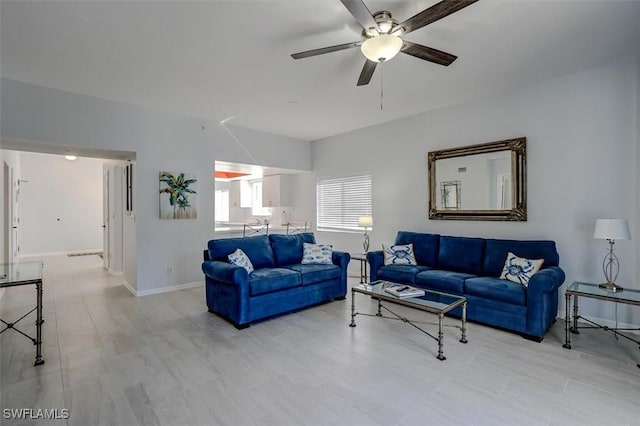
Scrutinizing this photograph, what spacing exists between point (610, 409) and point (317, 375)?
1.99 m

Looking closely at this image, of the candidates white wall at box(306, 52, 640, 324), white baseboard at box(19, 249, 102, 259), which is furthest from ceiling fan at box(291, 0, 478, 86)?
white baseboard at box(19, 249, 102, 259)

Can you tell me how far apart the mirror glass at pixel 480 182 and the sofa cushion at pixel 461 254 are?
17.3 inches

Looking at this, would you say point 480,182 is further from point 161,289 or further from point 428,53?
point 161,289

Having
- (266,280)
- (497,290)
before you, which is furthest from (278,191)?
(497,290)

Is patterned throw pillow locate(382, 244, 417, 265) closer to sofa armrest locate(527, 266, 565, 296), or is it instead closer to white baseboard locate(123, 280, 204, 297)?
sofa armrest locate(527, 266, 565, 296)

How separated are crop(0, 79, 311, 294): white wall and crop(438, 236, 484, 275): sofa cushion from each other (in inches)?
147

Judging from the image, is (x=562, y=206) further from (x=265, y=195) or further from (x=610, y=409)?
(x=265, y=195)

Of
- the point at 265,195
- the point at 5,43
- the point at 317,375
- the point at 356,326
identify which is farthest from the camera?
the point at 265,195

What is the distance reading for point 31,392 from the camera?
2213 millimetres

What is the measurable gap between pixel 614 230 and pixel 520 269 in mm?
889

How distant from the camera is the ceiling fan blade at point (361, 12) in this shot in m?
1.88

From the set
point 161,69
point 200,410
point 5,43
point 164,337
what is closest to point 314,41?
point 161,69

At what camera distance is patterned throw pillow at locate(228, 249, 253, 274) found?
3.73m

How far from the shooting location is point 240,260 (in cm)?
377
